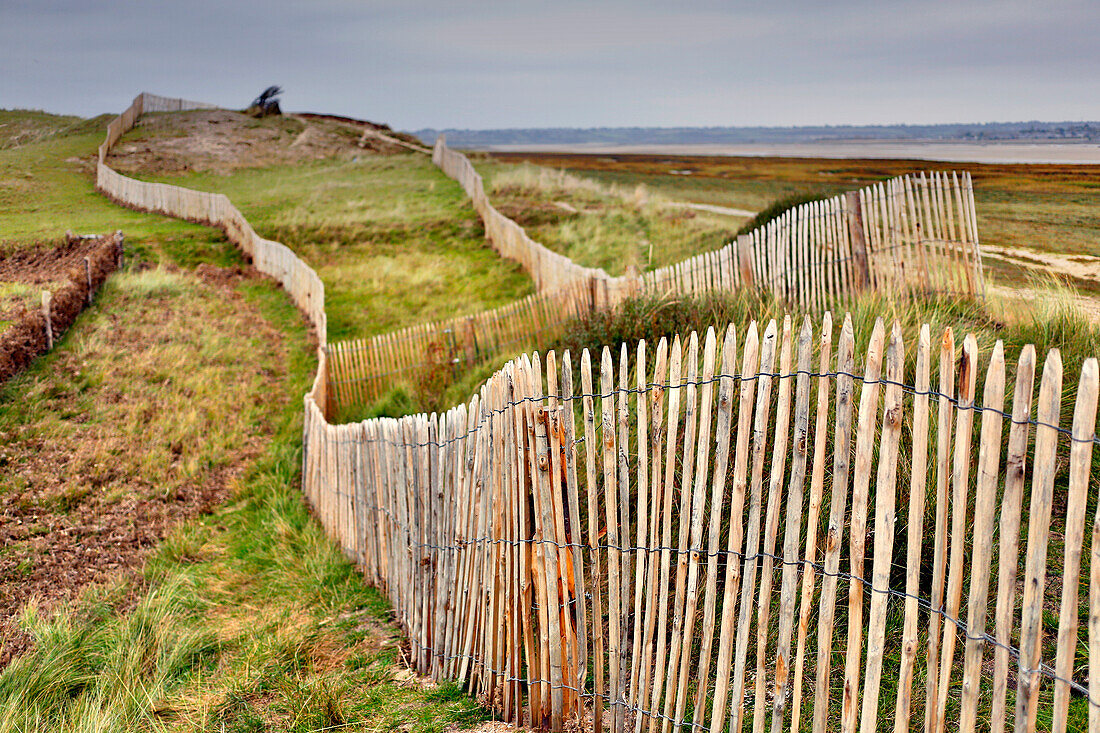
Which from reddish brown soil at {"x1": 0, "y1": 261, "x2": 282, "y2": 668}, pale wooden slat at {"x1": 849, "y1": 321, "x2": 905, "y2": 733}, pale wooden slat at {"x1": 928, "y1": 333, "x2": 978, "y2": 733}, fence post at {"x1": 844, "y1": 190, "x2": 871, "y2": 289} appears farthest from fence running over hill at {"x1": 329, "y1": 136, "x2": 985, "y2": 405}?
pale wooden slat at {"x1": 928, "y1": 333, "x2": 978, "y2": 733}

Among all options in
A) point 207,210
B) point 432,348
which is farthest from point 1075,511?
point 207,210

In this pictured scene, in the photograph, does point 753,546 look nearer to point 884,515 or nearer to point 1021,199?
point 884,515

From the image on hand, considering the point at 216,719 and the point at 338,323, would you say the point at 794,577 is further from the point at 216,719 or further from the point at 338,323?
the point at 338,323

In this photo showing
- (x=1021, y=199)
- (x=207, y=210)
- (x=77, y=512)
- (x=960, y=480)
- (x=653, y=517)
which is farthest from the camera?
(x=207, y=210)

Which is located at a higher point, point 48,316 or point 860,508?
point 860,508

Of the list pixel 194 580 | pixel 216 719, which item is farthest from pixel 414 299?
pixel 216 719

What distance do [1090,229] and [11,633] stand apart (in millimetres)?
8018

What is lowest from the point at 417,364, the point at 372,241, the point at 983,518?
the point at 417,364

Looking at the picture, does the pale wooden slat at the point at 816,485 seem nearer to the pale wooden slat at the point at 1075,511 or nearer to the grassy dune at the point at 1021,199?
the pale wooden slat at the point at 1075,511

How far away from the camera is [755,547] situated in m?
2.33

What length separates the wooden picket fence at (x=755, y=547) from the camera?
5.63ft

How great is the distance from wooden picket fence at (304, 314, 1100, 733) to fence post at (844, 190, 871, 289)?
11.0 ft

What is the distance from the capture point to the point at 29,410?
7.77m

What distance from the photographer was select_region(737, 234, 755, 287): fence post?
7.99m
